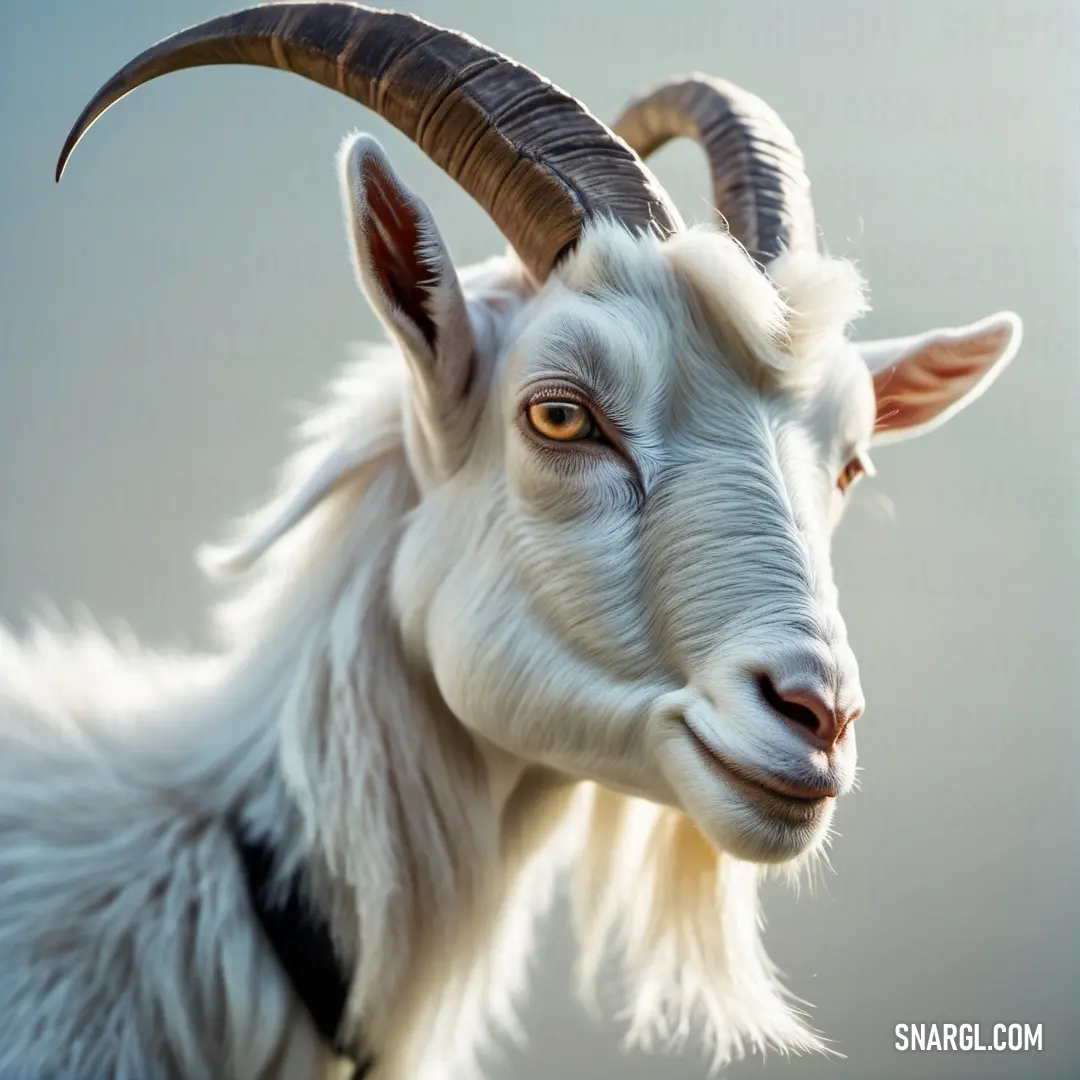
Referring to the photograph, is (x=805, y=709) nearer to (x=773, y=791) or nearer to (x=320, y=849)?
(x=773, y=791)

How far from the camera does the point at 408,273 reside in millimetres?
1673

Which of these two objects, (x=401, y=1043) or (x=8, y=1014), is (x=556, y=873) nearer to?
(x=401, y=1043)

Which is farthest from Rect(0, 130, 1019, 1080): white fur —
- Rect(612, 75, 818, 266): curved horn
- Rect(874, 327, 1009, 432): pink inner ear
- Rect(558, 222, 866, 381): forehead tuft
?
Rect(874, 327, 1009, 432): pink inner ear

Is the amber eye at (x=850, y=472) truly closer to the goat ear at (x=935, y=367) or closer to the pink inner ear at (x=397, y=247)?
the goat ear at (x=935, y=367)

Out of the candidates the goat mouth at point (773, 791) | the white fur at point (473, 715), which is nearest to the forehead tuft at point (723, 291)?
the white fur at point (473, 715)

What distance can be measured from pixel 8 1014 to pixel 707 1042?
1033 mm

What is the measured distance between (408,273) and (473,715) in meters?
0.60

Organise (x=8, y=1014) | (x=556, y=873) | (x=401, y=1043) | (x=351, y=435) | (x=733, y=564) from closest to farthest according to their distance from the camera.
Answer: (x=733, y=564), (x=8, y=1014), (x=401, y=1043), (x=351, y=435), (x=556, y=873)

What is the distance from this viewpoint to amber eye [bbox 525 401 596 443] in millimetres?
1566

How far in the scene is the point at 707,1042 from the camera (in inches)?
A: 76.8

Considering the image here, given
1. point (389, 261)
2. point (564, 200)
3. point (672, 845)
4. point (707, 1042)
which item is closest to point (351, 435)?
point (389, 261)

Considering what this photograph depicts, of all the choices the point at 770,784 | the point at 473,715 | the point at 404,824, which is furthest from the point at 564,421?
the point at 404,824

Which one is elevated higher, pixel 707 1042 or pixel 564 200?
pixel 564 200

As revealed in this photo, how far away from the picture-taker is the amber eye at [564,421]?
5.14 feet
